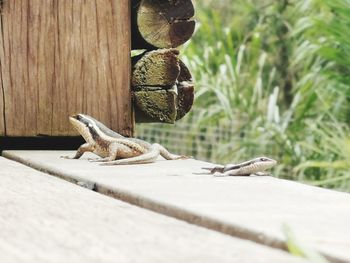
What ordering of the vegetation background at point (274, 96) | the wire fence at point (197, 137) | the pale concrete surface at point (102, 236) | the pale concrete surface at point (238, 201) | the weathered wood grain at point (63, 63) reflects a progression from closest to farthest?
the pale concrete surface at point (102, 236) → the pale concrete surface at point (238, 201) → the weathered wood grain at point (63, 63) → the vegetation background at point (274, 96) → the wire fence at point (197, 137)

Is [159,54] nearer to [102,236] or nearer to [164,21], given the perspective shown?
[164,21]

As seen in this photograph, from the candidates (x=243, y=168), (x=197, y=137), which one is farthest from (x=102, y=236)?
(x=197, y=137)

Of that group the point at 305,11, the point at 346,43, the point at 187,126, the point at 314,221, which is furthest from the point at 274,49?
the point at 314,221

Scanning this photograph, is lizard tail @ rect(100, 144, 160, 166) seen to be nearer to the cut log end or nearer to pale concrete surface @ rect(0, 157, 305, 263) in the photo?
the cut log end

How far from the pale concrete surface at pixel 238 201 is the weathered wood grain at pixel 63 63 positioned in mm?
953

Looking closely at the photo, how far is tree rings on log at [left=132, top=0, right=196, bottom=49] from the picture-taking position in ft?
11.3

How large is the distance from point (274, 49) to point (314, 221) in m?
7.12

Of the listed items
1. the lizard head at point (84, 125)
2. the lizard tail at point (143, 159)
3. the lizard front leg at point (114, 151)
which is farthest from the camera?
the lizard head at point (84, 125)

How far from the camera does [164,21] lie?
3.45 meters

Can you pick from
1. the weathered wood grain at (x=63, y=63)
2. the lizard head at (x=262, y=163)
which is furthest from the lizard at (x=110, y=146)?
the lizard head at (x=262, y=163)

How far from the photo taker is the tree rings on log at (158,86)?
343cm

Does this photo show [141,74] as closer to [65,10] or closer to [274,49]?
[65,10]

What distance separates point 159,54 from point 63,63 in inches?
16.0

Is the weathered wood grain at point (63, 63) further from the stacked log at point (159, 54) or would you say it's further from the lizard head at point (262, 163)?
the lizard head at point (262, 163)
